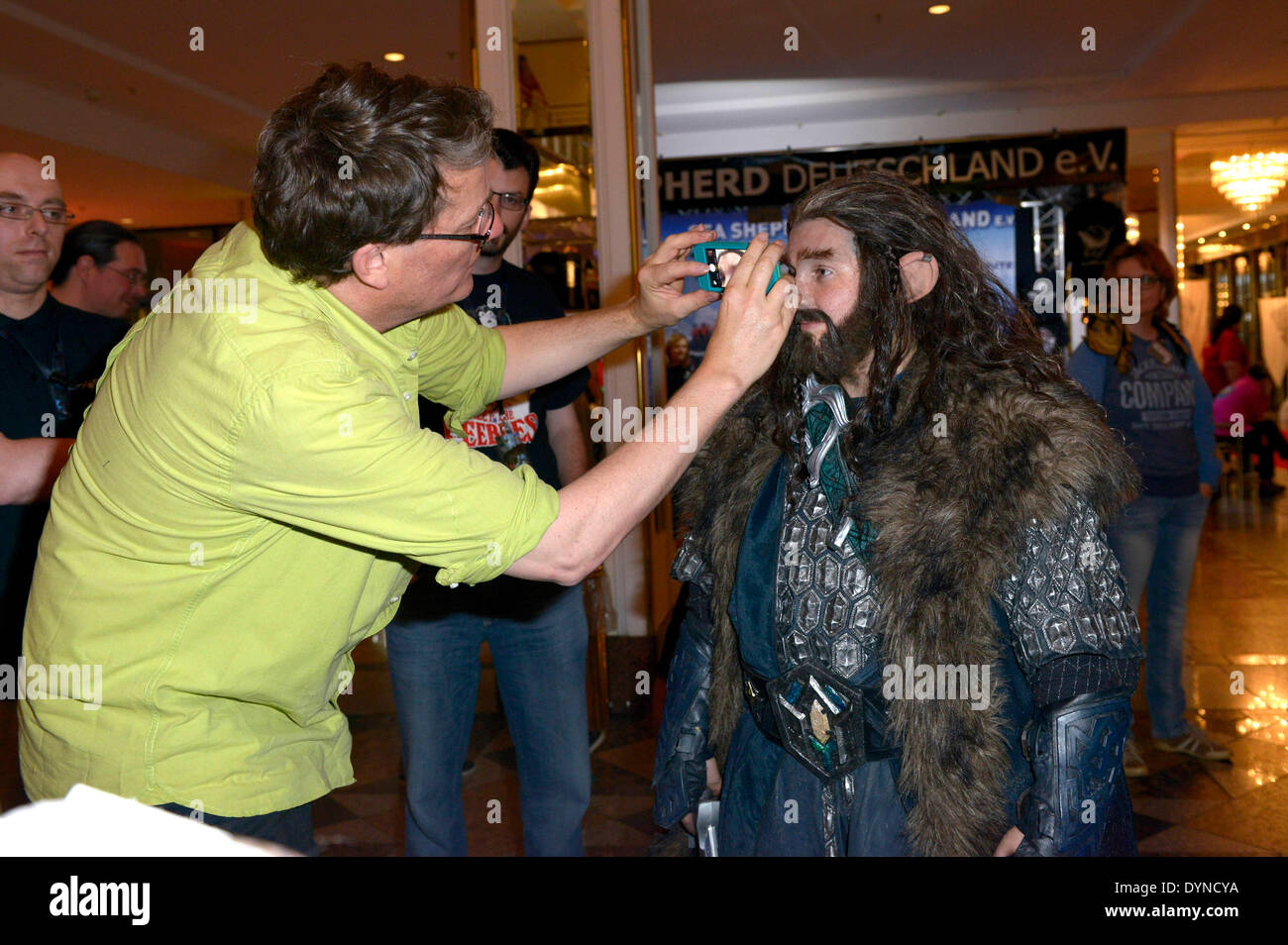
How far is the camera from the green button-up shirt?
123cm

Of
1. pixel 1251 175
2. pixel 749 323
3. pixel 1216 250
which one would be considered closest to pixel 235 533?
pixel 749 323

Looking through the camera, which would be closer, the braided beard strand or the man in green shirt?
the man in green shirt

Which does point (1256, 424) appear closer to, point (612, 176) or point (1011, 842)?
point (612, 176)

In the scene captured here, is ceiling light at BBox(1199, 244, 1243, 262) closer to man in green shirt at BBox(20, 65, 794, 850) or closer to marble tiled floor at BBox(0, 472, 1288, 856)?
marble tiled floor at BBox(0, 472, 1288, 856)

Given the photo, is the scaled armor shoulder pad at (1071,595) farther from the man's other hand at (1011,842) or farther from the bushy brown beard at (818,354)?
the bushy brown beard at (818,354)

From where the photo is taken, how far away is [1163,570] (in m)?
3.81

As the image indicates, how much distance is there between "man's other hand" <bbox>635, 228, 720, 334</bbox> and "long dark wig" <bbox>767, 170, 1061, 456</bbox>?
0.71 feet

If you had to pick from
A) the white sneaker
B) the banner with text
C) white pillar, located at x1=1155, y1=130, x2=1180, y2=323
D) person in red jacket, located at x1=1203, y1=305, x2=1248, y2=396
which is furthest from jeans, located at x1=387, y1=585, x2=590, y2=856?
person in red jacket, located at x1=1203, y1=305, x2=1248, y2=396

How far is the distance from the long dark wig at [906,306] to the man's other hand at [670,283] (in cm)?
22

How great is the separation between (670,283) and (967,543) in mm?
735

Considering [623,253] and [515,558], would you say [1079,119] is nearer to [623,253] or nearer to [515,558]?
[623,253]

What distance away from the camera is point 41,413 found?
269 cm

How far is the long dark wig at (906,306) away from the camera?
1.74 metres
